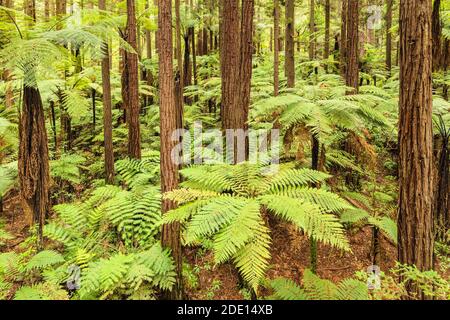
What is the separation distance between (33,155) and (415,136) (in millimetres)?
5003

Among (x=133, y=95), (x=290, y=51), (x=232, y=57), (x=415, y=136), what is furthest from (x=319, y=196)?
(x=290, y=51)

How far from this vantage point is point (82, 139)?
10555 millimetres

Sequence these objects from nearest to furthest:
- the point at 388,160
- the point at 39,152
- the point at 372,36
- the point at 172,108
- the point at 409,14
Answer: the point at 409,14 → the point at 172,108 → the point at 39,152 → the point at 388,160 → the point at 372,36

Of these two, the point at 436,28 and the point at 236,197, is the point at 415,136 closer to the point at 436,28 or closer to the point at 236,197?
the point at 236,197

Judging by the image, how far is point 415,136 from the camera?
3.16 meters

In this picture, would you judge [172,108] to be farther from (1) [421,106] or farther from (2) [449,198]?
(2) [449,198]

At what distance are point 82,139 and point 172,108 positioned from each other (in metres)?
7.54

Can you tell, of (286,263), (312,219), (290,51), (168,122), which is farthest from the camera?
(290,51)

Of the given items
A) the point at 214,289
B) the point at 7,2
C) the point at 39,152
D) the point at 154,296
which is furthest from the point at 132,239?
the point at 7,2

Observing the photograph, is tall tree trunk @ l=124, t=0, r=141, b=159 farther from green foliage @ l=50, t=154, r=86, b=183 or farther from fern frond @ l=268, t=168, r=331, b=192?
fern frond @ l=268, t=168, r=331, b=192

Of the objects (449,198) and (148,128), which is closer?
(449,198)

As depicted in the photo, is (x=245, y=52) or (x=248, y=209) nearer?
(x=248, y=209)

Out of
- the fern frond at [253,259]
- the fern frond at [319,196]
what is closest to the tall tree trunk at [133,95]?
the fern frond at [319,196]

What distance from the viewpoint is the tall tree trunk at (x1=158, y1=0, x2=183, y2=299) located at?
4.01m
